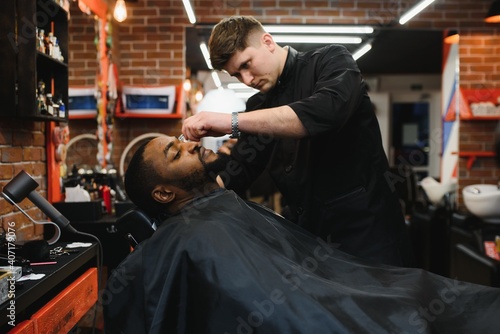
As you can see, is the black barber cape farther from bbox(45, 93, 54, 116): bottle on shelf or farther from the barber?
bbox(45, 93, 54, 116): bottle on shelf

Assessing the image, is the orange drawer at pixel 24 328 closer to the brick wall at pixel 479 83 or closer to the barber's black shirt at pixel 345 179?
the barber's black shirt at pixel 345 179

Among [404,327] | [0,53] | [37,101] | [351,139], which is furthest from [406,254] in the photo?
[0,53]

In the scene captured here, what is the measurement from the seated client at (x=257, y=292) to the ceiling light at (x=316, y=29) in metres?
3.25

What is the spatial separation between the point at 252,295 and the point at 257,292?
0.01m

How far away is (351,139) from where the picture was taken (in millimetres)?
1814

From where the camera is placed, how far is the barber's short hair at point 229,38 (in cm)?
180

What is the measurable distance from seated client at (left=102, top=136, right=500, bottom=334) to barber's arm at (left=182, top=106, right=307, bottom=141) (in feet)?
0.85

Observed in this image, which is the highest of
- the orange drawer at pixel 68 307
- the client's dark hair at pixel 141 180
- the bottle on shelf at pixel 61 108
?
the bottle on shelf at pixel 61 108

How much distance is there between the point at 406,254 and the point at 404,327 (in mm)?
669

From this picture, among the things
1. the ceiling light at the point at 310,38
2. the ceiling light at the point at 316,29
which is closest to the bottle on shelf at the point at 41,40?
the ceiling light at the point at 316,29

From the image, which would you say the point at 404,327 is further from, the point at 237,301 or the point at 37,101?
the point at 37,101

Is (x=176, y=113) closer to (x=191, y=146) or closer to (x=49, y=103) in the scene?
(x=49, y=103)

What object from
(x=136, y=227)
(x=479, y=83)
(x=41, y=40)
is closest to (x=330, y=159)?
(x=136, y=227)

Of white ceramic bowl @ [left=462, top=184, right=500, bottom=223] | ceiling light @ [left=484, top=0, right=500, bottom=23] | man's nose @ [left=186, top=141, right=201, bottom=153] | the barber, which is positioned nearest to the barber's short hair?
the barber
